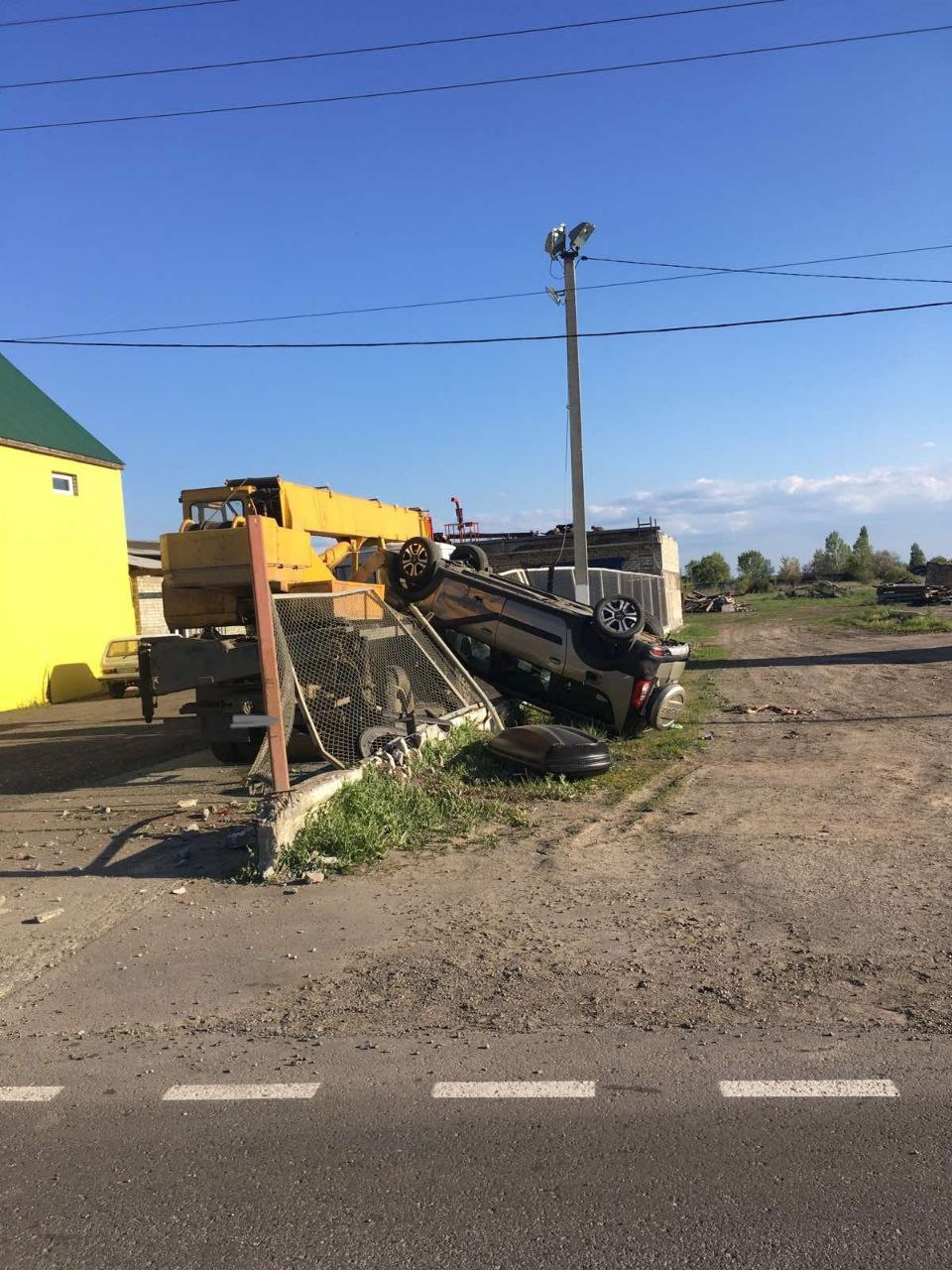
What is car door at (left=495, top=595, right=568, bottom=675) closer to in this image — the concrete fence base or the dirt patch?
the dirt patch

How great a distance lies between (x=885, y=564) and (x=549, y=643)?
10715cm

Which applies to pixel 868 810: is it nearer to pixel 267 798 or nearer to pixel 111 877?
pixel 267 798

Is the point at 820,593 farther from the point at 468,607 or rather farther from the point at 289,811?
the point at 289,811

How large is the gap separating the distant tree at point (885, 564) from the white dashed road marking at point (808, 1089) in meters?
104

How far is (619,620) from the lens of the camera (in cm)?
1217

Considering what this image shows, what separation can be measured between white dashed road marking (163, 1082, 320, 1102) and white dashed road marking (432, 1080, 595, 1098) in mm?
550

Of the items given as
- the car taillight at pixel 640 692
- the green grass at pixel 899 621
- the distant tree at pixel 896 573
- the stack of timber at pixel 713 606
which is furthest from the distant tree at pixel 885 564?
the car taillight at pixel 640 692

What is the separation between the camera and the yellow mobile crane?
10.4 meters

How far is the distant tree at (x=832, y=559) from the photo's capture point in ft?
386

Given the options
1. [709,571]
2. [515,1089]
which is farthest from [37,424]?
[709,571]

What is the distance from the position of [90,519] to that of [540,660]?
49.2 feet

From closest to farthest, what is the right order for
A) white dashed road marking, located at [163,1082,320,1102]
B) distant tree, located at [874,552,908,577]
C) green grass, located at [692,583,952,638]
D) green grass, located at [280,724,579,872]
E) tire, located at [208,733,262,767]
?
white dashed road marking, located at [163,1082,320,1102] < green grass, located at [280,724,579,872] < tire, located at [208,733,262,767] < green grass, located at [692,583,952,638] < distant tree, located at [874,552,908,577]

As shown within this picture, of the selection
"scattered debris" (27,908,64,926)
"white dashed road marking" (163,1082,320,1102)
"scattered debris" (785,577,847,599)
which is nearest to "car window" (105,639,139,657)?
"scattered debris" (27,908,64,926)

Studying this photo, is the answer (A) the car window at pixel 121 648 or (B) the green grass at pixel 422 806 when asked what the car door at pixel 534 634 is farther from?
(A) the car window at pixel 121 648
